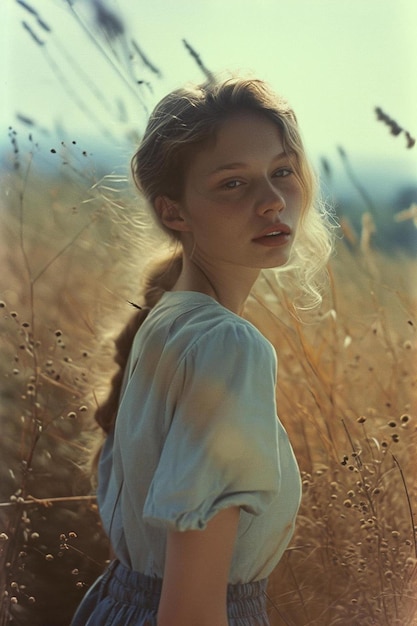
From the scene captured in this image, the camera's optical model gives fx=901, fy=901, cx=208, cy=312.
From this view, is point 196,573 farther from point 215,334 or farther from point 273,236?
point 273,236

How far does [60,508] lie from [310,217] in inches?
28.2

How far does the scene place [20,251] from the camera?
1.58 metres

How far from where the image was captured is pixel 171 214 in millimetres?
1208

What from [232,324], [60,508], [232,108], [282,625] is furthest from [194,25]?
[282,625]

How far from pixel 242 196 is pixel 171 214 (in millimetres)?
109

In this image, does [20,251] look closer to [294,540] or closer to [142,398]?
[142,398]

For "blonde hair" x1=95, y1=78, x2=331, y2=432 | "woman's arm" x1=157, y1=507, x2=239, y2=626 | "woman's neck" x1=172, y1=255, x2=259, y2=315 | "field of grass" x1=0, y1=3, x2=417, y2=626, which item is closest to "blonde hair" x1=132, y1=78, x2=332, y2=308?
"blonde hair" x1=95, y1=78, x2=331, y2=432

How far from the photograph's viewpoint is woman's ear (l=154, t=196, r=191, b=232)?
47.3 inches

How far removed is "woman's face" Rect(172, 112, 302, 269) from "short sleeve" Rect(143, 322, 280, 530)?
164 millimetres

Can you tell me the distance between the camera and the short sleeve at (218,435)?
953mm

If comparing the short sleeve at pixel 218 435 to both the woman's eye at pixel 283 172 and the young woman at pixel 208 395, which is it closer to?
the young woman at pixel 208 395

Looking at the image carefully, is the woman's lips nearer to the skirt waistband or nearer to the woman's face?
the woman's face

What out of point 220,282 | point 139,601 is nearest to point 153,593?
point 139,601

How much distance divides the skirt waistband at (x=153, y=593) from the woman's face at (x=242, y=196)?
0.41 m
